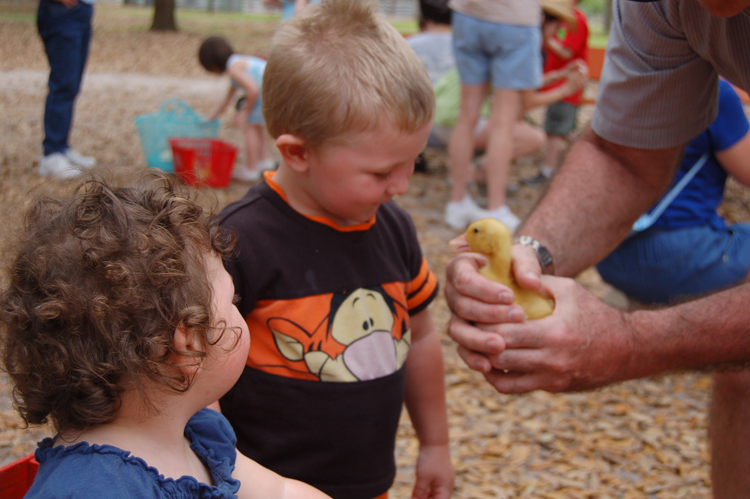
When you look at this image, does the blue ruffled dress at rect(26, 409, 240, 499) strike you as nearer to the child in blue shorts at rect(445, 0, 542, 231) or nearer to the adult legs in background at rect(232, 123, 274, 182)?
the child in blue shorts at rect(445, 0, 542, 231)

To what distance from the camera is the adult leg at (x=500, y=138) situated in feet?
16.3

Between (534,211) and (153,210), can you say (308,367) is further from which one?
(534,211)

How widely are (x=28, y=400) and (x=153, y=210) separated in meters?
0.37

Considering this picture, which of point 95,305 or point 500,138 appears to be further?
point 500,138

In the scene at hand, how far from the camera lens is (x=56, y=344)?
96 centimetres

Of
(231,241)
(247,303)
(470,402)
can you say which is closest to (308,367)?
(247,303)

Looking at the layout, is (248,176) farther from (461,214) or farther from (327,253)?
(327,253)

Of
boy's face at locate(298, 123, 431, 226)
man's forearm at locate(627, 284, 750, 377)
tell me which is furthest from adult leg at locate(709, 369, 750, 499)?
boy's face at locate(298, 123, 431, 226)

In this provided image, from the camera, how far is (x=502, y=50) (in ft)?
16.0

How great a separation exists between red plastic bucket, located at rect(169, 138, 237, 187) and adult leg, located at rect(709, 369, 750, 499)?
4333 millimetres

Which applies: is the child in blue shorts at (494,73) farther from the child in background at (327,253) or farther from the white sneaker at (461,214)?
the child in background at (327,253)

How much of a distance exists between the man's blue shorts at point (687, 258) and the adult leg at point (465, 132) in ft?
7.07

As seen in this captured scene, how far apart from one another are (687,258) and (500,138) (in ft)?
7.00

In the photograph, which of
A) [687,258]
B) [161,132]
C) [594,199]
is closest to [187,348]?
[594,199]
